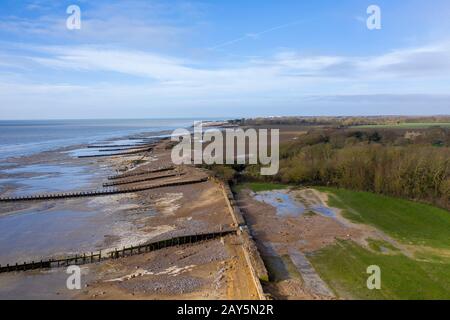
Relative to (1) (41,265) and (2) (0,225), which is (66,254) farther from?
(2) (0,225)

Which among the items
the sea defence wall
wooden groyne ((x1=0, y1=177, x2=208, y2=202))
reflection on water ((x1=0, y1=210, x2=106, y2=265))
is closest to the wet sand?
reflection on water ((x1=0, y1=210, x2=106, y2=265))

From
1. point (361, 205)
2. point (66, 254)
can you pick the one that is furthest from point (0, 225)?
point (361, 205)

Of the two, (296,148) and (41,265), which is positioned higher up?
(296,148)

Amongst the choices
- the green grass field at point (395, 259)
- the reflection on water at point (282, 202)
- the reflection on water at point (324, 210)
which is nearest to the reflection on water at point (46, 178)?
the reflection on water at point (282, 202)

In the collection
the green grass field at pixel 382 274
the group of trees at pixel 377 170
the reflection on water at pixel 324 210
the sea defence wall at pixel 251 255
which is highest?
the group of trees at pixel 377 170

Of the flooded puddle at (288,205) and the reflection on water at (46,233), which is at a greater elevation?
the flooded puddle at (288,205)

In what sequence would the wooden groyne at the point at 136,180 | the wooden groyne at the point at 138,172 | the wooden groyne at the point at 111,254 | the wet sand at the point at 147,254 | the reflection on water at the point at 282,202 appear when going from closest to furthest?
1. the wet sand at the point at 147,254
2. the wooden groyne at the point at 111,254
3. the reflection on water at the point at 282,202
4. the wooden groyne at the point at 136,180
5. the wooden groyne at the point at 138,172

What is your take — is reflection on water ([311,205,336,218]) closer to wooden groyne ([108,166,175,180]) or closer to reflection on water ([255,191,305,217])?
reflection on water ([255,191,305,217])

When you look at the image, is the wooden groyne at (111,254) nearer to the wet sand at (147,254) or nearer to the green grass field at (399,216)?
the wet sand at (147,254)
